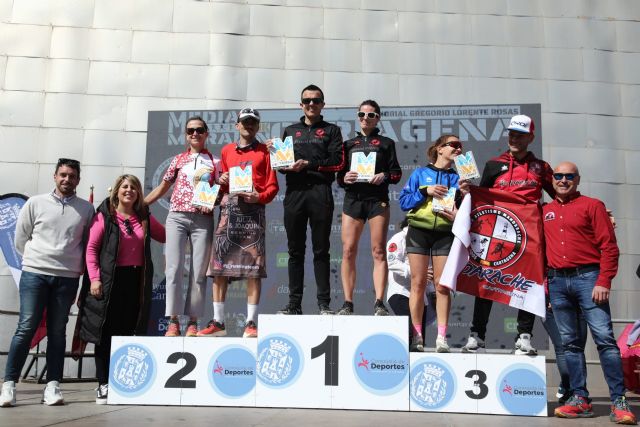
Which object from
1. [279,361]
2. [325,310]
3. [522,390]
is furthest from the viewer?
[325,310]

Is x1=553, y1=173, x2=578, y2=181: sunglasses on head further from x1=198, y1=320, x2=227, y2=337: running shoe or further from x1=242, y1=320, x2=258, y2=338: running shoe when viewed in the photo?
x1=198, y1=320, x2=227, y2=337: running shoe

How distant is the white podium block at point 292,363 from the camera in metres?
5.03

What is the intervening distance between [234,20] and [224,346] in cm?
507

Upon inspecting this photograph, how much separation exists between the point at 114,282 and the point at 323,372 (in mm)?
1802

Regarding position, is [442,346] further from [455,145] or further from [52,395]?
[52,395]

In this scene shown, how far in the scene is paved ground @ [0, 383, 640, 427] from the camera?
4184mm

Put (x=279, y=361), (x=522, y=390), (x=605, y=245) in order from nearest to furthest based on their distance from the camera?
1. (x=605, y=245)
2. (x=522, y=390)
3. (x=279, y=361)

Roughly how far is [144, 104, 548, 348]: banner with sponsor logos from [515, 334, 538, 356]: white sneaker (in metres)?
2.16

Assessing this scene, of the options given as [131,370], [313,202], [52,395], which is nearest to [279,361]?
[131,370]

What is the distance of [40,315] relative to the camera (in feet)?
16.9

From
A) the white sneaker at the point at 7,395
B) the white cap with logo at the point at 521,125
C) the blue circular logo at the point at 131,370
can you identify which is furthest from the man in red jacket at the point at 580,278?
the white sneaker at the point at 7,395

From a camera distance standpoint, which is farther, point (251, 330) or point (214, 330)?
point (214, 330)

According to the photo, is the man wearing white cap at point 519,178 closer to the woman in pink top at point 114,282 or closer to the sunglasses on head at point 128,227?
the woman in pink top at point 114,282

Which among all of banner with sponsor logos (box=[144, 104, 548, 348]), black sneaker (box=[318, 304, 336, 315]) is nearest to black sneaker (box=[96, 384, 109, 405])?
black sneaker (box=[318, 304, 336, 315])
